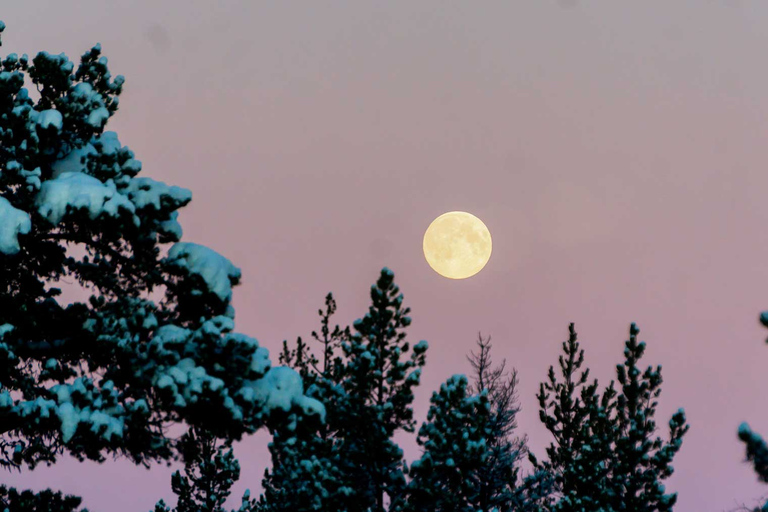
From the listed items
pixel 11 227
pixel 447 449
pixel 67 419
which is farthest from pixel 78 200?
pixel 447 449

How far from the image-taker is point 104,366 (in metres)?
13.5

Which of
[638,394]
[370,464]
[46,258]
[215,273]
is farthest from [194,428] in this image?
[638,394]

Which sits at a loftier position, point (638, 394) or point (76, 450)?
point (638, 394)

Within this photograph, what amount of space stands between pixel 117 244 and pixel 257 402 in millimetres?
3463

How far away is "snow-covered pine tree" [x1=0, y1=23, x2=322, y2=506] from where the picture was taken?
479 inches

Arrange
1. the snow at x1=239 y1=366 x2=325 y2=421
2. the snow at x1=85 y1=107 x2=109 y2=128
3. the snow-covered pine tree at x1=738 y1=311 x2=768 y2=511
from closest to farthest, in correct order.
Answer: the snow-covered pine tree at x1=738 y1=311 x2=768 y2=511 < the snow at x1=239 y1=366 x2=325 y2=421 < the snow at x1=85 y1=107 x2=109 y2=128

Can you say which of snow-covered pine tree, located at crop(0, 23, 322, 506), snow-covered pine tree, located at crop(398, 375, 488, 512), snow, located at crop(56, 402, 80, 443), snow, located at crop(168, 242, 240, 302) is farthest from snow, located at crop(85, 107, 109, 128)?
snow-covered pine tree, located at crop(398, 375, 488, 512)

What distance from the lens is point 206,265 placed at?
13.4 m

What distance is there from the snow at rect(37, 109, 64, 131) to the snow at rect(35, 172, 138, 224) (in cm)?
137

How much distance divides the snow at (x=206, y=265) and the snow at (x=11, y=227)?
249 cm

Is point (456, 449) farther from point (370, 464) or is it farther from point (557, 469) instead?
point (557, 469)

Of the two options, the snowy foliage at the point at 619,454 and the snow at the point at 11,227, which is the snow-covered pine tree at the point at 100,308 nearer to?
the snow at the point at 11,227

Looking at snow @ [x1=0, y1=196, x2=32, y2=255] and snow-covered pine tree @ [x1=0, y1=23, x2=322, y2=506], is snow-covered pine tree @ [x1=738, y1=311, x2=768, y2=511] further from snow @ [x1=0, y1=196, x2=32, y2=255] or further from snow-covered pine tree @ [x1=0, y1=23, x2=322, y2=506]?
snow @ [x1=0, y1=196, x2=32, y2=255]

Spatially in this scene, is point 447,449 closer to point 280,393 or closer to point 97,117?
point 280,393
